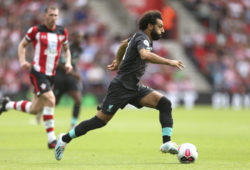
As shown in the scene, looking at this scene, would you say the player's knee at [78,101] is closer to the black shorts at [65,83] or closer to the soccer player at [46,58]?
the black shorts at [65,83]

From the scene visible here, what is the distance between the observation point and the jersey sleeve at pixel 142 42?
28.2ft

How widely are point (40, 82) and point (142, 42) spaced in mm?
3128

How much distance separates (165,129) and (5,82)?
20.2m

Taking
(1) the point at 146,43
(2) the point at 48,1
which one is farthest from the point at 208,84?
(1) the point at 146,43

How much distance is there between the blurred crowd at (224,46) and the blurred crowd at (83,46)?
2391 millimetres

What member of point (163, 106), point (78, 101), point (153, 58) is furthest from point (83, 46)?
point (153, 58)

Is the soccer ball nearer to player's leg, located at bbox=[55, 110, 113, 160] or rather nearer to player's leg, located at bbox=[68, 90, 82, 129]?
player's leg, located at bbox=[55, 110, 113, 160]

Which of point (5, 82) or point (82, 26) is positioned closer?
point (5, 82)

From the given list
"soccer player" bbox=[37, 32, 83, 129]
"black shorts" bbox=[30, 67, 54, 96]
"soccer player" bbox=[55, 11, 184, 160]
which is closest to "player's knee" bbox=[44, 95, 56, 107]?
"black shorts" bbox=[30, 67, 54, 96]

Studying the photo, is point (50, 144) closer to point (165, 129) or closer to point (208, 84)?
point (165, 129)

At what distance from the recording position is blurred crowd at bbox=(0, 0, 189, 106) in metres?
28.7

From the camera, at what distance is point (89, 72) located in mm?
30031

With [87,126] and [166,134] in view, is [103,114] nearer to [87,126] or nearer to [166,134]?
[87,126]

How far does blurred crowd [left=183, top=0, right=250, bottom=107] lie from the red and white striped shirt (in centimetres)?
2133
